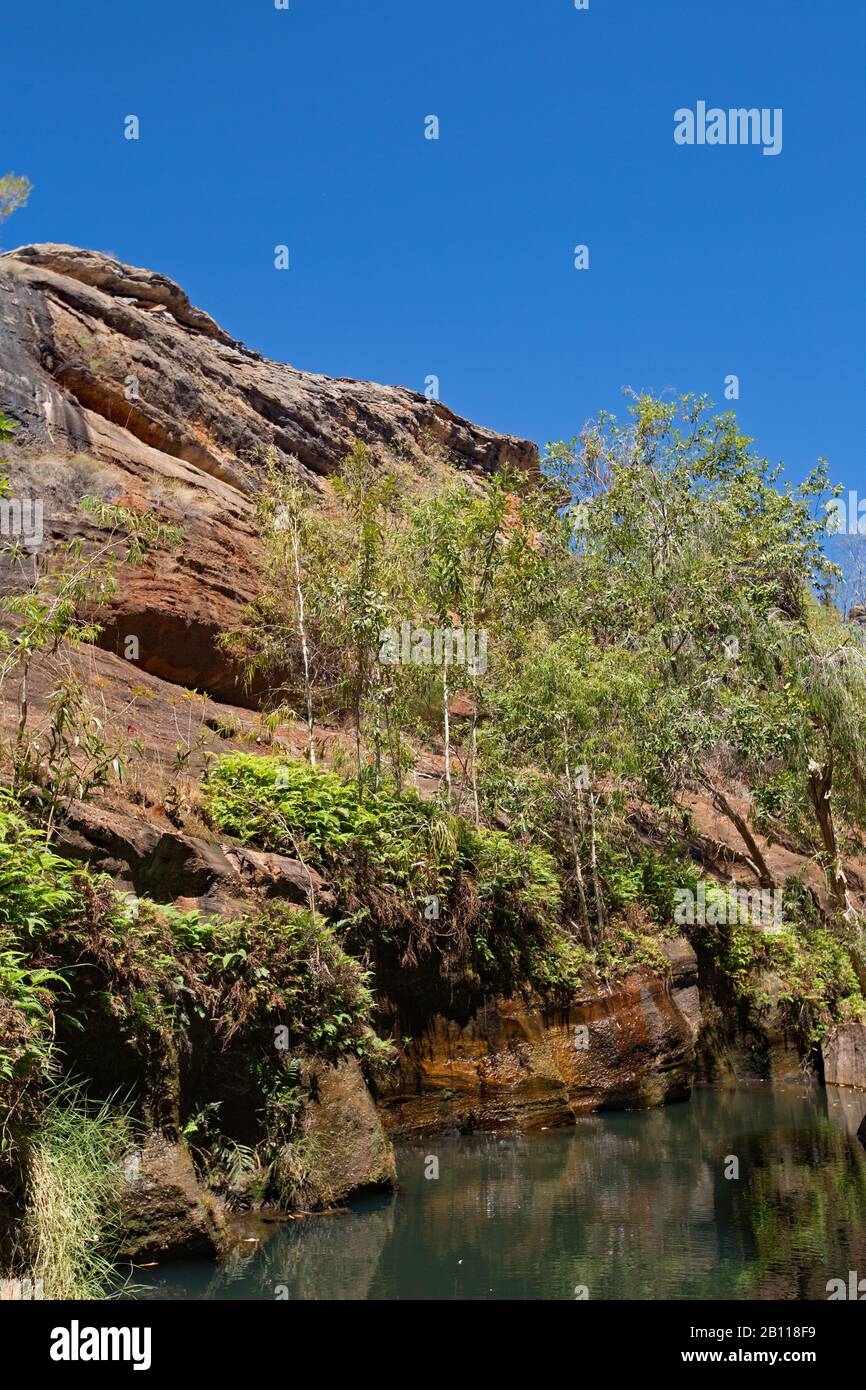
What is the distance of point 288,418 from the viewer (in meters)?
31.6

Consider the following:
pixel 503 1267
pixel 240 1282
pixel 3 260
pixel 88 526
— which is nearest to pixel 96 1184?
pixel 240 1282

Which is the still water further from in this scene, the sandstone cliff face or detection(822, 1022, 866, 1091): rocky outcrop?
the sandstone cliff face

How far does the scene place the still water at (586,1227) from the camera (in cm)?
824

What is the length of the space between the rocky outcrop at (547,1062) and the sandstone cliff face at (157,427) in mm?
8496

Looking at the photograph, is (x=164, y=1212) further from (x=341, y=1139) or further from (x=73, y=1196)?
(x=341, y=1139)

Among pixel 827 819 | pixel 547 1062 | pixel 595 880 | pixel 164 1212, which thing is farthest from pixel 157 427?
pixel 164 1212

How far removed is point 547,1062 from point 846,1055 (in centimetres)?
638

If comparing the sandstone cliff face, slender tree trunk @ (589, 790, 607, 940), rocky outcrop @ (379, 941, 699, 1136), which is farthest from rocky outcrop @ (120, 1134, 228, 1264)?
the sandstone cliff face

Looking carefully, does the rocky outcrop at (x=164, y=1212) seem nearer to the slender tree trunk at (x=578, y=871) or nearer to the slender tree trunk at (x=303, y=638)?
the slender tree trunk at (x=303, y=638)

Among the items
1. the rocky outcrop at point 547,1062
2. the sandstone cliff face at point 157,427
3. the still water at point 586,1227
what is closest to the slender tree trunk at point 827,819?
the still water at point 586,1227

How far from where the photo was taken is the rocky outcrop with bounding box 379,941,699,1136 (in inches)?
568
